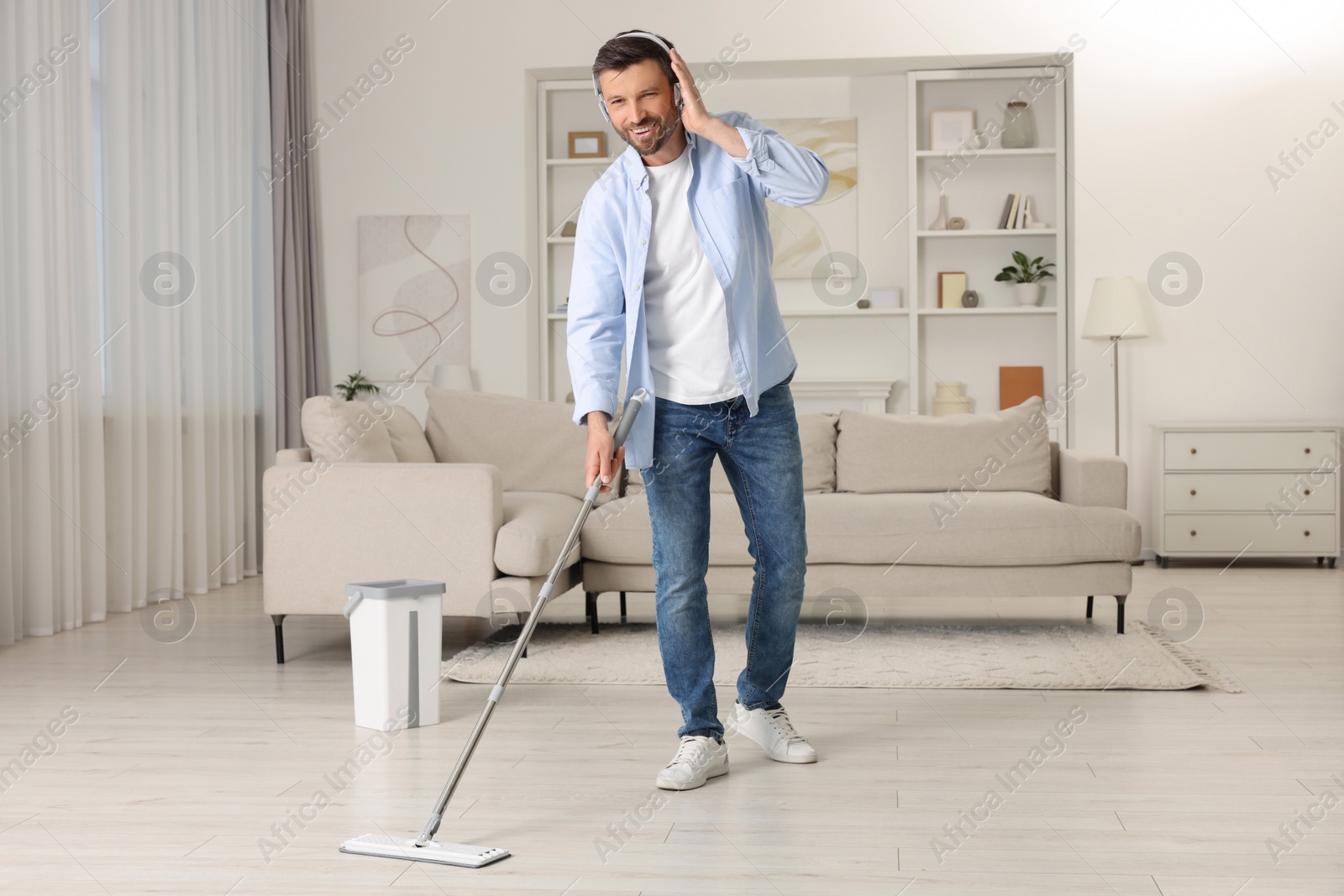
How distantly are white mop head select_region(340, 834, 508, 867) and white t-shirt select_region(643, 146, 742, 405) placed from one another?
0.80 meters

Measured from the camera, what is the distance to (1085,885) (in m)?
1.58

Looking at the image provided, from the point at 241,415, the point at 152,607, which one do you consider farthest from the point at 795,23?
the point at 152,607

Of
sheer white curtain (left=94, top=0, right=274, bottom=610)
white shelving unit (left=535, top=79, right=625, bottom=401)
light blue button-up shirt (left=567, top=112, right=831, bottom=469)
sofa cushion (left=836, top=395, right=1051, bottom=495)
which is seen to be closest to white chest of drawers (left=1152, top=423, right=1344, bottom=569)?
sofa cushion (left=836, top=395, right=1051, bottom=495)

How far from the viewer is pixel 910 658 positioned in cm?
316

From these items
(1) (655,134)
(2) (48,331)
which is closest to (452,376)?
(2) (48,331)

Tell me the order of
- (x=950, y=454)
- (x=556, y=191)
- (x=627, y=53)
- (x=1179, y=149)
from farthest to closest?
(x=556, y=191) → (x=1179, y=149) → (x=950, y=454) → (x=627, y=53)

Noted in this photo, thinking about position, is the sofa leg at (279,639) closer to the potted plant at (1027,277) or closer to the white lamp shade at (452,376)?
the white lamp shade at (452,376)

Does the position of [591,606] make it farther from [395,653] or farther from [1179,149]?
[1179,149]

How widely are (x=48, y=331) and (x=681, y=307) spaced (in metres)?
2.63

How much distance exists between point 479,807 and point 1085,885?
93cm

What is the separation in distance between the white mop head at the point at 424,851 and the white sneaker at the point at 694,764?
384 millimetres

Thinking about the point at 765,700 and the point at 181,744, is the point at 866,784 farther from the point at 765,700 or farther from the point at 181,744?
the point at 181,744

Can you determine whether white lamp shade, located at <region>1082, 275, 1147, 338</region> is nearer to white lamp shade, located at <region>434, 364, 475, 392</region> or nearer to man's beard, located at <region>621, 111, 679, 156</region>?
white lamp shade, located at <region>434, 364, 475, 392</region>

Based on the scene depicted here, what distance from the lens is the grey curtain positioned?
213 inches
